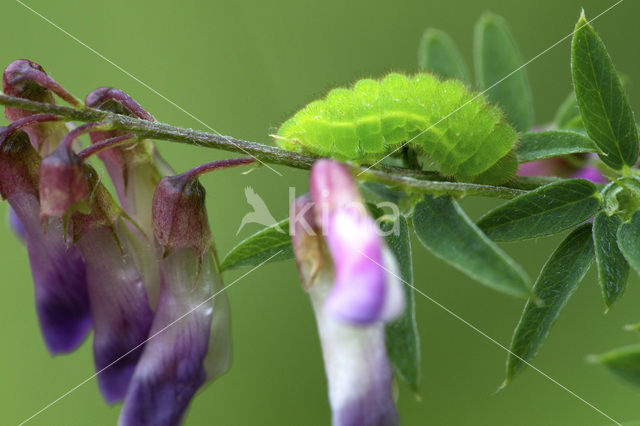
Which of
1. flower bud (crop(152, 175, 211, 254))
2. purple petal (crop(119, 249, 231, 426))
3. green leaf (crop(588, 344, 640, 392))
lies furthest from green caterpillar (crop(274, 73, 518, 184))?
green leaf (crop(588, 344, 640, 392))

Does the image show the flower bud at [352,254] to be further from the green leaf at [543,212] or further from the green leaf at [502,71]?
the green leaf at [502,71]

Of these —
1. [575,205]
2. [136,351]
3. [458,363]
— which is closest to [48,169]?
[136,351]

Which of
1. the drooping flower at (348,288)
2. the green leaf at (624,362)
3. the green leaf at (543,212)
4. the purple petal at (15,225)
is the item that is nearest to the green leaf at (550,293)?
the green leaf at (543,212)

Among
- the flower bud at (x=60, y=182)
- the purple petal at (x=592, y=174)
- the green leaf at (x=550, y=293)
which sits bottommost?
the green leaf at (x=550, y=293)

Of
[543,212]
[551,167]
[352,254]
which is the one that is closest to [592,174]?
[551,167]

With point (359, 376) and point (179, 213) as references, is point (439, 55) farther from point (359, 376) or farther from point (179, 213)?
point (359, 376)

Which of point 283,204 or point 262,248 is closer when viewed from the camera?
point 262,248

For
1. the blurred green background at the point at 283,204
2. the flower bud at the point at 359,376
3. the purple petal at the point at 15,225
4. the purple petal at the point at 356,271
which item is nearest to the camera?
the purple petal at the point at 356,271

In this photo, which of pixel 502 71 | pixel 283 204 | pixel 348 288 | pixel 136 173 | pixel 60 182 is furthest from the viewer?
pixel 283 204
